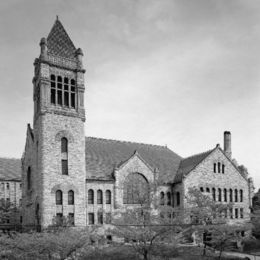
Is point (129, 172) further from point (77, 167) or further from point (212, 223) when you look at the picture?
point (212, 223)

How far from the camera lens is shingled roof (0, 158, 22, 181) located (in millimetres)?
81750

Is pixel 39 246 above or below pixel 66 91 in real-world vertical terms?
below

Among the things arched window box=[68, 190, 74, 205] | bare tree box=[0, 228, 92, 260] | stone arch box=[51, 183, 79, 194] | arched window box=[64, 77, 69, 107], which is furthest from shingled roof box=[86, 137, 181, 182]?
bare tree box=[0, 228, 92, 260]

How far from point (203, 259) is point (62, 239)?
18124 mm

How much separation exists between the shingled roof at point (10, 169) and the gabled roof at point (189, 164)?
39.7 metres

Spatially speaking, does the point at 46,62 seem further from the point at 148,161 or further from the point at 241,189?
the point at 241,189

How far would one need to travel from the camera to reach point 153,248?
3409cm

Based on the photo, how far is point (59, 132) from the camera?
48812 millimetres

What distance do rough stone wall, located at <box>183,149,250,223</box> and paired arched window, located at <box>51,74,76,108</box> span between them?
20812mm

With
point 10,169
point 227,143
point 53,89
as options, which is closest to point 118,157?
point 53,89

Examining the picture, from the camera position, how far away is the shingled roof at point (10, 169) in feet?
268

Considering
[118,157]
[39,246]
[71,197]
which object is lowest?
[39,246]

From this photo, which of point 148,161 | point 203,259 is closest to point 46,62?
point 148,161

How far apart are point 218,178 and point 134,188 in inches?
566
